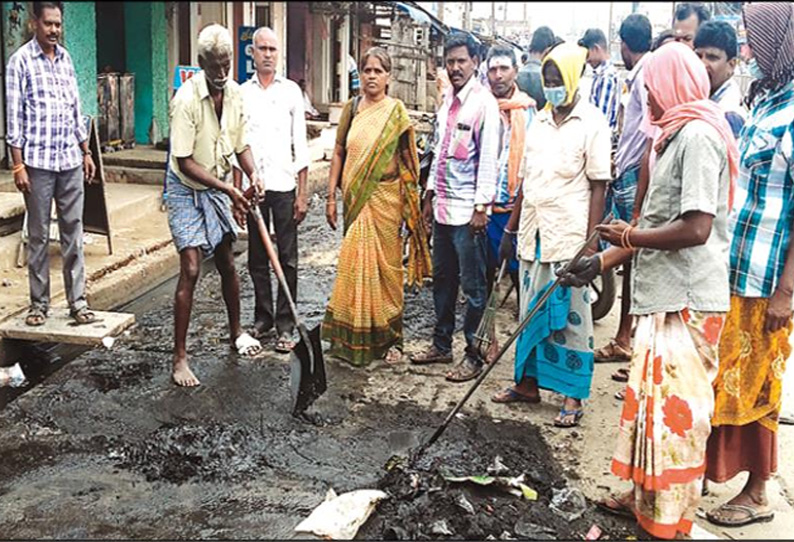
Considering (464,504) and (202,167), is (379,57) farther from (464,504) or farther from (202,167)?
(464,504)

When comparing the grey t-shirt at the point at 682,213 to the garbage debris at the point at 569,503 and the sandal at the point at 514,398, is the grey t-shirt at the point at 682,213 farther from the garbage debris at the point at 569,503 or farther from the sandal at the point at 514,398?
the sandal at the point at 514,398

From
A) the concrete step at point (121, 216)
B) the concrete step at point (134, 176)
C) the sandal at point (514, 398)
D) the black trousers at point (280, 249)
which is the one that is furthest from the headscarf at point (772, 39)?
the concrete step at point (134, 176)

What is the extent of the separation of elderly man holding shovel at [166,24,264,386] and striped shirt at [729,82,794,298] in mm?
2739

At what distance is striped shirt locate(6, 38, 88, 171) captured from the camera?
5059mm

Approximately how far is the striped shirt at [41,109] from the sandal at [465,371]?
9.09 feet

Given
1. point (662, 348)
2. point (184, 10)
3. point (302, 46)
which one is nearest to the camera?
point (662, 348)

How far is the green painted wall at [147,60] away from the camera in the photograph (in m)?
11.0

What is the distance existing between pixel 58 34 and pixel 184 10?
7155 millimetres

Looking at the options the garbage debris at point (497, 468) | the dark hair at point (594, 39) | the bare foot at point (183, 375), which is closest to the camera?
the garbage debris at point (497, 468)

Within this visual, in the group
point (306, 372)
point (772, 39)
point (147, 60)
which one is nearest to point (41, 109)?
point (306, 372)

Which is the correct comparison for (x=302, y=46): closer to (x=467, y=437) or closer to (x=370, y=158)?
(x=370, y=158)

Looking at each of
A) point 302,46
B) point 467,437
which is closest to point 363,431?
point 467,437

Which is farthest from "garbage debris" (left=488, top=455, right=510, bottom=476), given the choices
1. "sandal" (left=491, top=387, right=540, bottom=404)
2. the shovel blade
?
the shovel blade

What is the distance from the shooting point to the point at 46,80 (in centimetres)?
518
